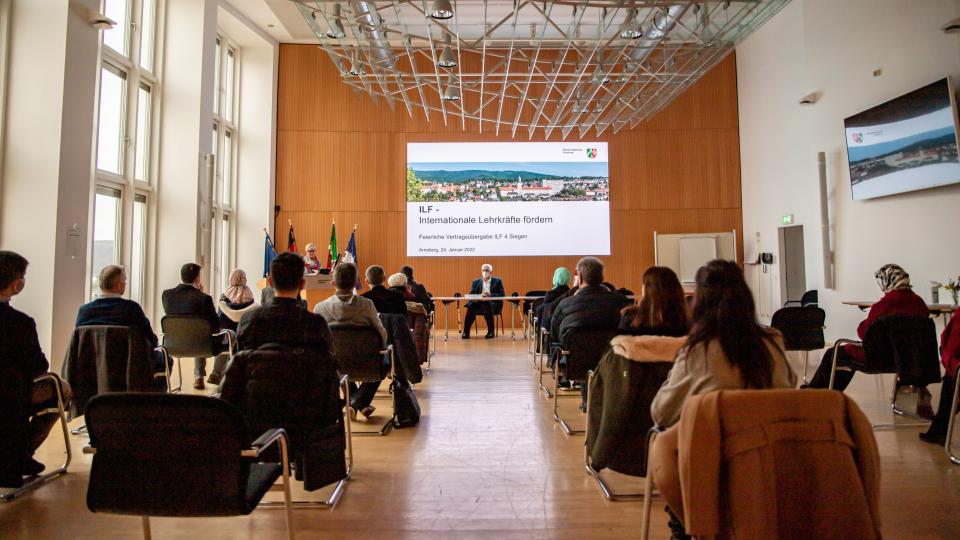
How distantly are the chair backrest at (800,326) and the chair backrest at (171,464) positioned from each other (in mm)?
5047

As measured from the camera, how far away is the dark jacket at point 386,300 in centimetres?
450

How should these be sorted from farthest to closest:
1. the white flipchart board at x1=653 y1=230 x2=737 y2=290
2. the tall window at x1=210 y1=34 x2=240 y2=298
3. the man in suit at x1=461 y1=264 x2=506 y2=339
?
the white flipchart board at x1=653 y1=230 x2=737 y2=290, the tall window at x1=210 y1=34 x2=240 y2=298, the man in suit at x1=461 y1=264 x2=506 y2=339

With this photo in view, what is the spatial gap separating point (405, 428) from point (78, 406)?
6.65 ft

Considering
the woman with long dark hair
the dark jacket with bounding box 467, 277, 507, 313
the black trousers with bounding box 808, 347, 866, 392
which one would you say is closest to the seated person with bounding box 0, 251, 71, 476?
the woman with long dark hair

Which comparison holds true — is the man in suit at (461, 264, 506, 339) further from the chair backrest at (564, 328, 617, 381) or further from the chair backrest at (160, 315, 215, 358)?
the chair backrest at (564, 328, 617, 381)

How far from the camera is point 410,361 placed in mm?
4277

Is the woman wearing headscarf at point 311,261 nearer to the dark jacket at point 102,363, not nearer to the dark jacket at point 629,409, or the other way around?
the dark jacket at point 102,363

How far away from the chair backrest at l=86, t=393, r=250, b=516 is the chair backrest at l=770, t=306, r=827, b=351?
16.6 ft

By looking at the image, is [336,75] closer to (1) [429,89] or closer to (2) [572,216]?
(1) [429,89]

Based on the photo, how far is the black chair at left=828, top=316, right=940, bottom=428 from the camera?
11.7 feet

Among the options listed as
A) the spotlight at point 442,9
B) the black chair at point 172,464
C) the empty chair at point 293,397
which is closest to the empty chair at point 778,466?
the black chair at point 172,464

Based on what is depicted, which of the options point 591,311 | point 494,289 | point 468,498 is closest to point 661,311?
point 468,498

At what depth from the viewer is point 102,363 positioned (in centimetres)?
332

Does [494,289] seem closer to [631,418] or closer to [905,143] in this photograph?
[905,143]
